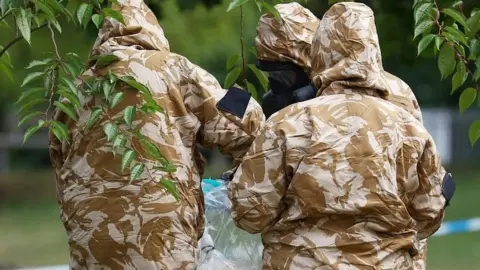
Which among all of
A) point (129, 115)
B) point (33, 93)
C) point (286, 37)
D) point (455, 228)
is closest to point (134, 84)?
point (129, 115)

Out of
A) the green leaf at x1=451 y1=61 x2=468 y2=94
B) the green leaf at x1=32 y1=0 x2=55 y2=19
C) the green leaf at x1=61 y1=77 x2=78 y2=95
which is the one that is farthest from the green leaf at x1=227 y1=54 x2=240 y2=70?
the green leaf at x1=32 y1=0 x2=55 y2=19

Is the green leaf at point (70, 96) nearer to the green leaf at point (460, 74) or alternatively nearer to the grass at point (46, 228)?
the green leaf at point (460, 74)

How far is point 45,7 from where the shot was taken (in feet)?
11.7

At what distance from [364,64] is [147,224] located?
40.8 inches

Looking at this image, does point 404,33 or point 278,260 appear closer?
point 278,260

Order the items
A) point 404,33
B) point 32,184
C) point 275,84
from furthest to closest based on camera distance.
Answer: point 32,184, point 404,33, point 275,84

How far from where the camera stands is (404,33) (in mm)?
9961

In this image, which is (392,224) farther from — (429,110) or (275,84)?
(429,110)

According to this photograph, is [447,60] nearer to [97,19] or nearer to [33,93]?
[97,19]

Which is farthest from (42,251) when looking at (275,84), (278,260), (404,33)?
(278,260)

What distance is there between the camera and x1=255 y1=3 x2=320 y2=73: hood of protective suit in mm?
4918

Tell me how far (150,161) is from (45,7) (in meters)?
1.02

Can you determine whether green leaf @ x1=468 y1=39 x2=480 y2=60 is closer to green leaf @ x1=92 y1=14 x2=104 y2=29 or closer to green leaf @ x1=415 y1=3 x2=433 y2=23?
green leaf @ x1=415 y1=3 x2=433 y2=23

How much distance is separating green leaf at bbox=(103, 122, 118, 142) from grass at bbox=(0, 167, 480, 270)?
26.3 ft
